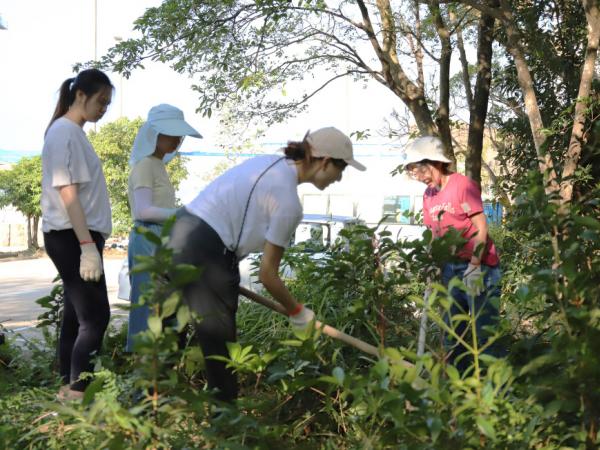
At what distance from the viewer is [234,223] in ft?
9.66

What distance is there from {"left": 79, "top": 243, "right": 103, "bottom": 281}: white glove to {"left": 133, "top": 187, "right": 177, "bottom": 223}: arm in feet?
1.01

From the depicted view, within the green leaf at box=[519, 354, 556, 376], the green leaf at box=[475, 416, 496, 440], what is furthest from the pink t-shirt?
the green leaf at box=[475, 416, 496, 440]

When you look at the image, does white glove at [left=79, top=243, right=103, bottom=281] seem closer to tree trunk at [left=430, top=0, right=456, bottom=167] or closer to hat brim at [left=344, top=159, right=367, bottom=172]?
hat brim at [left=344, top=159, right=367, bottom=172]

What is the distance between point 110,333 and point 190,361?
7.68ft

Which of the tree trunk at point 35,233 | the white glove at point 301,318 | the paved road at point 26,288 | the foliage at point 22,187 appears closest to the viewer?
the white glove at point 301,318

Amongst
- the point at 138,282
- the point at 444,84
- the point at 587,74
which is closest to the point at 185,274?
the point at 138,282

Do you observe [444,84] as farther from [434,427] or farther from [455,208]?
[434,427]

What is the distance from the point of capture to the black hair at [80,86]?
12.8 feet

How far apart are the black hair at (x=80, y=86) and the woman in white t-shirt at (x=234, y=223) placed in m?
1.24

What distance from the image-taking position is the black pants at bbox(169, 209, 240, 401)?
9.47ft

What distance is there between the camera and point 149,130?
398 centimetres

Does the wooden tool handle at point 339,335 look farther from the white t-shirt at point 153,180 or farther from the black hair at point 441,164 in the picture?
the black hair at point 441,164

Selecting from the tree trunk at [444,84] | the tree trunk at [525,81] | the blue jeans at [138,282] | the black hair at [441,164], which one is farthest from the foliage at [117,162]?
the blue jeans at [138,282]

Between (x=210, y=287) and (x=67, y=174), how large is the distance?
4.02 ft
